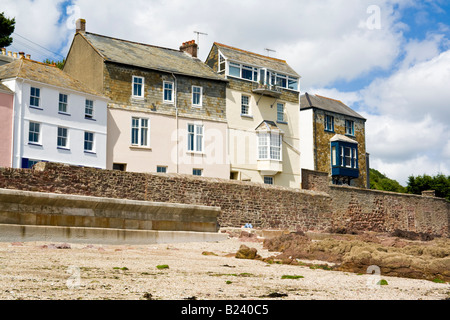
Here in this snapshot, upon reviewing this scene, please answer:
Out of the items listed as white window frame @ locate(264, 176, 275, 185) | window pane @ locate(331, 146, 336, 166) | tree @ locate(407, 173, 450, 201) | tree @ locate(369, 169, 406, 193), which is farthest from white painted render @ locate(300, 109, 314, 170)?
tree @ locate(369, 169, 406, 193)

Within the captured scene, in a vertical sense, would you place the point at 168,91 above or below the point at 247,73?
below

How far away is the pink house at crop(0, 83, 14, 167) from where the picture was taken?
90.1 feet

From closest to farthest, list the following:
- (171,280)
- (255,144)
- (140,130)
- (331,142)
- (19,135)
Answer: (171,280), (19,135), (140,130), (255,144), (331,142)

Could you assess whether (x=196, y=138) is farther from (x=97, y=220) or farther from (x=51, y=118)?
(x=97, y=220)

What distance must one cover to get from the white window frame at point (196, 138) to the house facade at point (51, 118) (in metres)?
5.85

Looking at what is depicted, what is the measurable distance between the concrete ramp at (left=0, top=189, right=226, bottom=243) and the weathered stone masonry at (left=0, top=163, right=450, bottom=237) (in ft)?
11.7

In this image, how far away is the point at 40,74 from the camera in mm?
30422

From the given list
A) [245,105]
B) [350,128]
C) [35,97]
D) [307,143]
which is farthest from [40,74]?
[350,128]

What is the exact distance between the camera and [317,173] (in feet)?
124

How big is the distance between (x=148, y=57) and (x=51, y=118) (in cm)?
871

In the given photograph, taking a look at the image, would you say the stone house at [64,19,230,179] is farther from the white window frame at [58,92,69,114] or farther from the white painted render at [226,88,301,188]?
the white window frame at [58,92,69,114]
